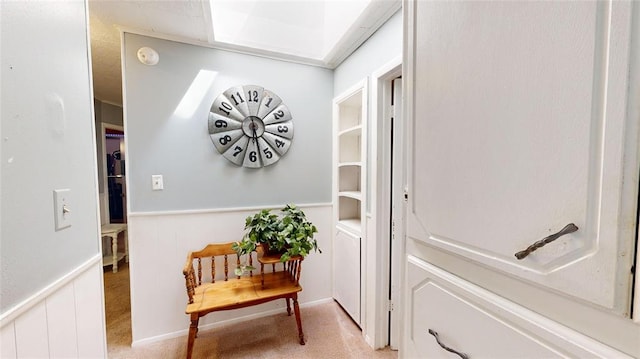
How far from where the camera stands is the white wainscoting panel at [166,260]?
1.79 metres

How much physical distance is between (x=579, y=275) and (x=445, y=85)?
1.59 feet

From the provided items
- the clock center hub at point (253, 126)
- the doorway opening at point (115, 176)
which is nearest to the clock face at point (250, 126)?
the clock center hub at point (253, 126)

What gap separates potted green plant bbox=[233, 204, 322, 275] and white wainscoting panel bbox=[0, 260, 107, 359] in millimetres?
876

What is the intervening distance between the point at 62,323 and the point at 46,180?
0.44m

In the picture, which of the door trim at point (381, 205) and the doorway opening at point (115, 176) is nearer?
the door trim at point (381, 205)

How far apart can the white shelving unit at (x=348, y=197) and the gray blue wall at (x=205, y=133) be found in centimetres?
12

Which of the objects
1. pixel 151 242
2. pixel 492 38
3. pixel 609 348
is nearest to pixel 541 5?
pixel 492 38

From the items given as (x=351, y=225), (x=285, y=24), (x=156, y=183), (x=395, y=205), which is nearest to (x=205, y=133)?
(x=156, y=183)

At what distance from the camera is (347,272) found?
6.95 ft

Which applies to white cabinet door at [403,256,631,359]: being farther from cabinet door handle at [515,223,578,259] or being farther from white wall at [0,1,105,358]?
white wall at [0,1,105,358]

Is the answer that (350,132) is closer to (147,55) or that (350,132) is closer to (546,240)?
(147,55)

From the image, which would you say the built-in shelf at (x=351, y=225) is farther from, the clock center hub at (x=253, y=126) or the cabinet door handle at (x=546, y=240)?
the cabinet door handle at (x=546, y=240)

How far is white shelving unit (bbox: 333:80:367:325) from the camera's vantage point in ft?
6.43

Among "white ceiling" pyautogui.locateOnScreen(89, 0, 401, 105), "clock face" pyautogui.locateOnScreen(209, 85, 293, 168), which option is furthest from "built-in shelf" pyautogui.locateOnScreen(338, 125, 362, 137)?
"white ceiling" pyautogui.locateOnScreen(89, 0, 401, 105)
